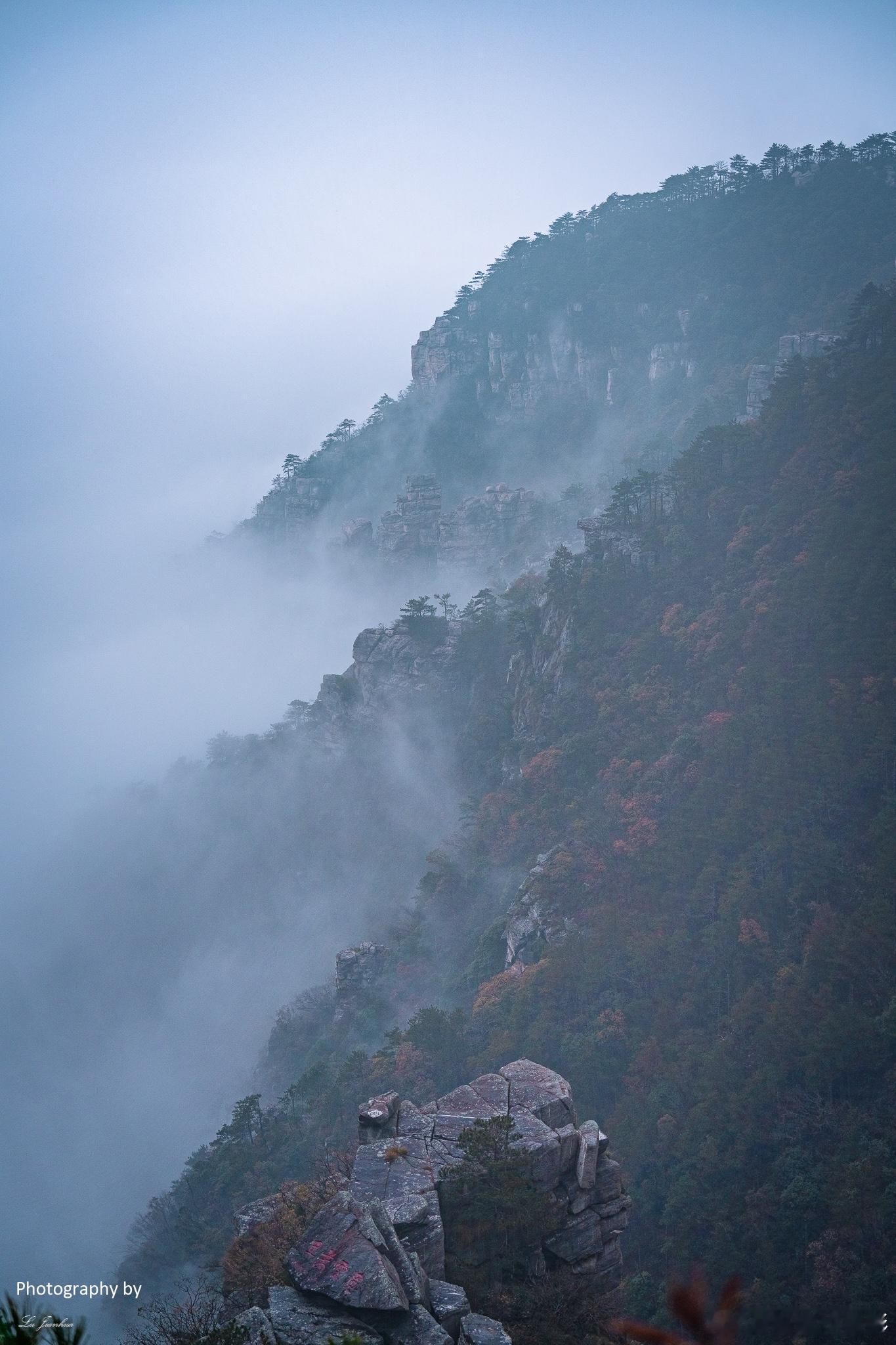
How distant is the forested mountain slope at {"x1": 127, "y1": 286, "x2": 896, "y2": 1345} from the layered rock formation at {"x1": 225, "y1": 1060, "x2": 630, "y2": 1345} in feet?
8.43

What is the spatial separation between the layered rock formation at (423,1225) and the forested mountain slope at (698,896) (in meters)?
2.57

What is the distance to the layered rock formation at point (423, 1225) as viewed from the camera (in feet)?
45.2

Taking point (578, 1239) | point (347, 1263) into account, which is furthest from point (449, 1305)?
point (578, 1239)

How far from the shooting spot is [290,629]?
154000mm

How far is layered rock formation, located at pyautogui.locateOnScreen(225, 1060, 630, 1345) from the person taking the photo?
13773mm

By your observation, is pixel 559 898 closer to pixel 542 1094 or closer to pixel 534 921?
pixel 534 921

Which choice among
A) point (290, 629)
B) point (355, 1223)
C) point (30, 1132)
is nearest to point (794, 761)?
point (355, 1223)

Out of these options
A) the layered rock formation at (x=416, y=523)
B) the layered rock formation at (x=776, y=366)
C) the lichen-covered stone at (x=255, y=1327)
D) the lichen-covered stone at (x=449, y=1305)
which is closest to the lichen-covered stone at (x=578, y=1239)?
the lichen-covered stone at (x=449, y=1305)

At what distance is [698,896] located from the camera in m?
41.7

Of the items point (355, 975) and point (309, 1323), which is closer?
point (309, 1323)

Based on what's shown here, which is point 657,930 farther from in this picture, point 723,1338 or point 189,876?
point 189,876

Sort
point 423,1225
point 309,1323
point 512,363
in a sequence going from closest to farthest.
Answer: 1. point 309,1323
2. point 423,1225
3. point 512,363

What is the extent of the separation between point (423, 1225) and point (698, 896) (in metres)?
27.8

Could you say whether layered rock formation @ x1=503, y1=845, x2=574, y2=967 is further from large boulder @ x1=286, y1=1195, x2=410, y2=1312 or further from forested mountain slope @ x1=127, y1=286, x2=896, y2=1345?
large boulder @ x1=286, y1=1195, x2=410, y2=1312
